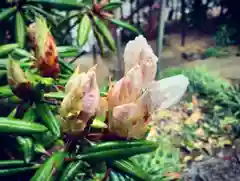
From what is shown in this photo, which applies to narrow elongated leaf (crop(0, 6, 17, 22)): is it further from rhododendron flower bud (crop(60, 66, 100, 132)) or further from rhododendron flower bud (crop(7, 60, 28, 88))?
rhododendron flower bud (crop(60, 66, 100, 132))

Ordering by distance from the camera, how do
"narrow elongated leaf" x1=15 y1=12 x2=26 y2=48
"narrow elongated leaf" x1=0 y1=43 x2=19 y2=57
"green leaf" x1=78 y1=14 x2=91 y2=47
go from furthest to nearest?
"green leaf" x1=78 y1=14 x2=91 y2=47 → "narrow elongated leaf" x1=15 y1=12 x2=26 y2=48 → "narrow elongated leaf" x1=0 y1=43 x2=19 y2=57

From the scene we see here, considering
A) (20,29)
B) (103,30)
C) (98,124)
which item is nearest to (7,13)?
(20,29)

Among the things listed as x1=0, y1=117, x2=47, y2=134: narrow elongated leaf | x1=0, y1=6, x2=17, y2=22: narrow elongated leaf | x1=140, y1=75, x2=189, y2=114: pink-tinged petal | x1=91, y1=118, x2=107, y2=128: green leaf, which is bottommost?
x1=0, y1=117, x2=47, y2=134: narrow elongated leaf

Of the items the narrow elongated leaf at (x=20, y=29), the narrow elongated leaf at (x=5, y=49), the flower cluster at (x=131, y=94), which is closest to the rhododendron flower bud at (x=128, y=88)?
the flower cluster at (x=131, y=94)

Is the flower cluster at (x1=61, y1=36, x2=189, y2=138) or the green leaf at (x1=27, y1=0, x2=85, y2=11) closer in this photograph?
the flower cluster at (x1=61, y1=36, x2=189, y2=138)

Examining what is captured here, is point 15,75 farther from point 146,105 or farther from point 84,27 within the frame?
point 84,27

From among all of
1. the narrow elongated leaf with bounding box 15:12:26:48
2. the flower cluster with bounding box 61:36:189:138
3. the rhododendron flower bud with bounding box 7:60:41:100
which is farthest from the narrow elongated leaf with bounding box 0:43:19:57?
the flower cluster with bounding box 61:36:189:138

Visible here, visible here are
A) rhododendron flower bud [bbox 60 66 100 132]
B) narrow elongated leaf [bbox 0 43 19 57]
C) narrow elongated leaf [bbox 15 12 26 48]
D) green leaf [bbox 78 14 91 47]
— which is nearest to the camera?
rhododendron flower bud [bbox 60 66 100 132]
